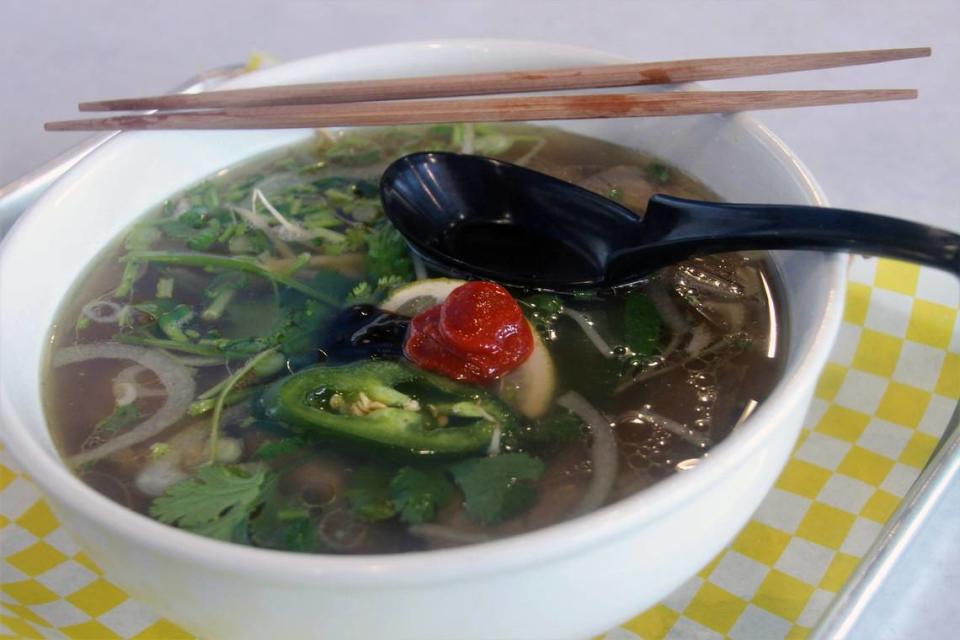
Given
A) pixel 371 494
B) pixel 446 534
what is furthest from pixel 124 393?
pixel 446 534

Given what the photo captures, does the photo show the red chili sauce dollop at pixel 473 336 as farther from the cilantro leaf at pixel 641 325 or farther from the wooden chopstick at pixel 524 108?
the wooden chopstick at pixel 524 108

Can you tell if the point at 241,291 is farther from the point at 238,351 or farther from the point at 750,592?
the point at 750,592

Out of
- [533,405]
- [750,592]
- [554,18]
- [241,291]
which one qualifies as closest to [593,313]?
[533,405]

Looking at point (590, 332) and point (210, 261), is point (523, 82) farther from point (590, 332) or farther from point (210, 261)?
point (210, 261)

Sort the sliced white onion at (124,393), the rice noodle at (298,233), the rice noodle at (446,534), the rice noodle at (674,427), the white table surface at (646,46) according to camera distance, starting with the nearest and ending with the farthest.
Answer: the rice noodle at (446,534) < the rice noodle at (674,427) < the sliced white onion at (124,393) < the rice noodle at (298,233) < the white table surface at (646,46)

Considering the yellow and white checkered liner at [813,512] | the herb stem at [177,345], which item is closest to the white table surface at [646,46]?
the yellow and white checkered liner at [813,512]

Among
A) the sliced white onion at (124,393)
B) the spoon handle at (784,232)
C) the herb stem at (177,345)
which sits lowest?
the sliced white onion at (124,393)

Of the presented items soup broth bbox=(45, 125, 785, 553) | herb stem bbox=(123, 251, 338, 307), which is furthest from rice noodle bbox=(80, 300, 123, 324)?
herb stem bbox=(123, 251, 338, 307)

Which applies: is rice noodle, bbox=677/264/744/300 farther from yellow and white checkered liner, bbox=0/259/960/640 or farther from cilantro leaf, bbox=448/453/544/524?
cilantro leaf, bbox=448/453/544/524
